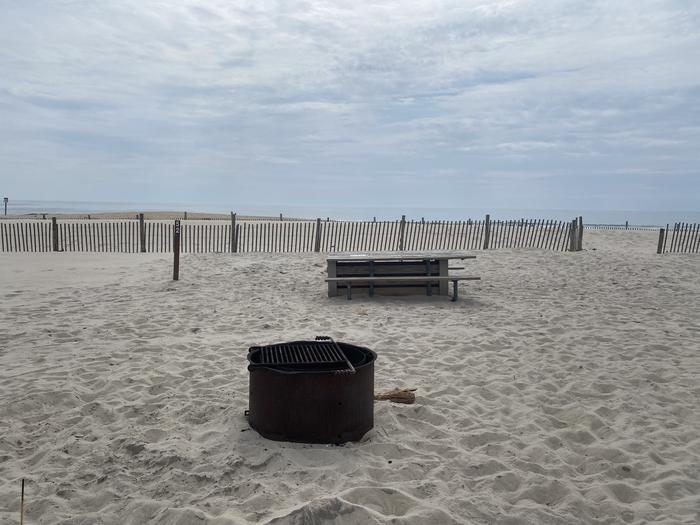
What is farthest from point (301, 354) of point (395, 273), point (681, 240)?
point (681, 240)

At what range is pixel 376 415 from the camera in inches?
150

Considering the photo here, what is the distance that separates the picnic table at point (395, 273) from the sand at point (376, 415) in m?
0.47

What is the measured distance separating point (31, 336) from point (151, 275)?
459 centimetres

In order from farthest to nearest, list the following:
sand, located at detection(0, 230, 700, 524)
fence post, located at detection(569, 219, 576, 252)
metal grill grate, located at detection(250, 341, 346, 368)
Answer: fence post, located at detection(569, 219, 576, 252)
metal grill grate, located at detection(250, 341, 346, 368)
sand, located at detection(0, 230, 700, 524)

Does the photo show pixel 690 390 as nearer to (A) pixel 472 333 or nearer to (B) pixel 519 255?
(A) pixel 472 333

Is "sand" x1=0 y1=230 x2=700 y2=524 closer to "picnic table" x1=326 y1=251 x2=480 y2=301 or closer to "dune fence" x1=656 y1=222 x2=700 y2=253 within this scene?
"picnic table" x1=326 y1=251 x2=480 y2=301

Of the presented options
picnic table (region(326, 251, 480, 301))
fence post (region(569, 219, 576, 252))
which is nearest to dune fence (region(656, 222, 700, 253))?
fence post (region(569, 219, 576, 252))

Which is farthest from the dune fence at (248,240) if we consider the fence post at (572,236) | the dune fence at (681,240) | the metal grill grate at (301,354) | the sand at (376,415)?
the metal grill grate at (301,354)

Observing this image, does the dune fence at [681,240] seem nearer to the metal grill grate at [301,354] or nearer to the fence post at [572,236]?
the fence post at [572,236]

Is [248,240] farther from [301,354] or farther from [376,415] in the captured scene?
[376,415]

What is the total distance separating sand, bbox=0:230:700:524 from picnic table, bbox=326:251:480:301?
469mm

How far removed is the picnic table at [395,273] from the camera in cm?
837

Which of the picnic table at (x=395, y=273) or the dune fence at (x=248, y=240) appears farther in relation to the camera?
the dune fence at (x=248, y=240)

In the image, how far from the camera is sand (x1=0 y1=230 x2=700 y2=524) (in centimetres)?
277
